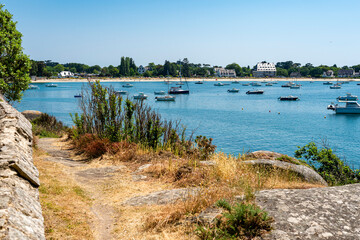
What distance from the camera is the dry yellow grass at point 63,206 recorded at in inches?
199

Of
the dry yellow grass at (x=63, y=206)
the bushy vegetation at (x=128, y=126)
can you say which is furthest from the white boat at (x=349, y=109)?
the dry yellow grass at (x=63, y=206)

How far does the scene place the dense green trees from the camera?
1417 cm

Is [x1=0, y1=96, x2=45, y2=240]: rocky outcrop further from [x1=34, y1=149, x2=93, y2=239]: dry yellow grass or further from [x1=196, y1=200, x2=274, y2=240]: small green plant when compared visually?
[x1=196, y1=200, x2=274, y2=240]: small green plant

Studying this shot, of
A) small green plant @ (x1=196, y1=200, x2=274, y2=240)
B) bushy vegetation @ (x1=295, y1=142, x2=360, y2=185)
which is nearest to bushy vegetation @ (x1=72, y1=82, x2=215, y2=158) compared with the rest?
bushy vegetation @ (x1=295, y1=142, x2=360, y2=185)

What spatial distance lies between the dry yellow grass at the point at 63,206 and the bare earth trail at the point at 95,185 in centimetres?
18

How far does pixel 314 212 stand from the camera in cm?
503

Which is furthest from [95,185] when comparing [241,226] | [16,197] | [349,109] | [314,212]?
[349,109]

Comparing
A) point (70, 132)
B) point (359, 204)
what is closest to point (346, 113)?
point (70, 132)

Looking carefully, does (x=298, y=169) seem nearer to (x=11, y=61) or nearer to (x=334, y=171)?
(x=334, y=171)

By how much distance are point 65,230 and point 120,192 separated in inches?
113

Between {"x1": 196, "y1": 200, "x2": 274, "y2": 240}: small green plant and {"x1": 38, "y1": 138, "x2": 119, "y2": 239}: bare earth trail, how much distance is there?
190cm

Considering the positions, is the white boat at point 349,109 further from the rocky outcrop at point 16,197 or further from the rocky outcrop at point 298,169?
the rocky outcrop at point 16,197

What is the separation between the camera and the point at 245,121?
54.5 meters

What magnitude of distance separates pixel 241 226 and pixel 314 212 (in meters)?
1.35
